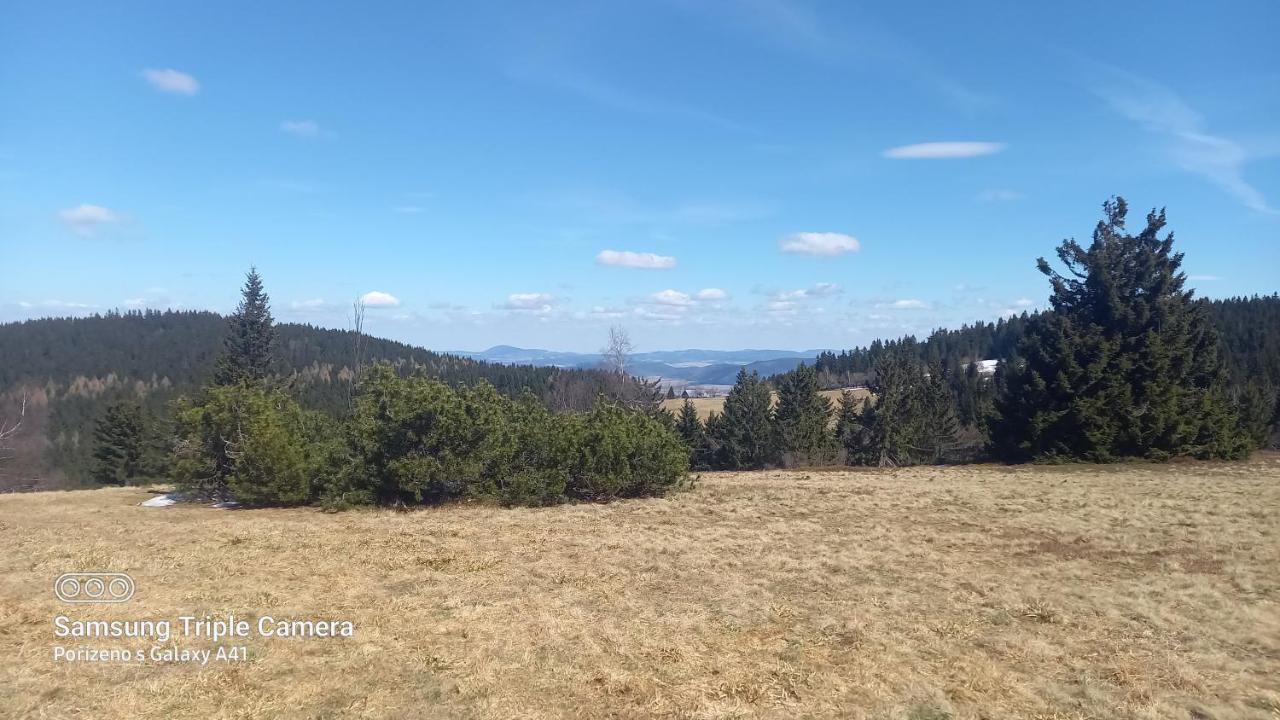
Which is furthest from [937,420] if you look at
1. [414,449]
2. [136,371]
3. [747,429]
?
[136,371]

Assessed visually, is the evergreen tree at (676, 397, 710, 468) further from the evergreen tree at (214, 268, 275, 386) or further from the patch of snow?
the patch of snow

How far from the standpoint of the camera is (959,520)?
14.2 meters

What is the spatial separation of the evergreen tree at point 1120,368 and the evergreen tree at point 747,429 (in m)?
21.8

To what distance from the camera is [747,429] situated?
52469 mm

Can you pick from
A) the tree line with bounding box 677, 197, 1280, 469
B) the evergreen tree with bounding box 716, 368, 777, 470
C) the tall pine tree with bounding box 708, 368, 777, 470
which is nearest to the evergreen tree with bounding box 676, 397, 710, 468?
the tall pine tree with bounding box 708, 368, 777, 470

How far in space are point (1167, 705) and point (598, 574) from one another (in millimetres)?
6283

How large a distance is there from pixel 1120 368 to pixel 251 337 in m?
43.2

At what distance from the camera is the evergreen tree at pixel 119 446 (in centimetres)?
4144

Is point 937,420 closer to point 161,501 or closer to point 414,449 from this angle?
point 414,449

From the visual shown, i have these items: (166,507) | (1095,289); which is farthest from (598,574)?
(1095,289)

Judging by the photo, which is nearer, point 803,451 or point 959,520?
point 959,520

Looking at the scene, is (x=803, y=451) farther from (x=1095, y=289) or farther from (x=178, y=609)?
(x=178, y=609)

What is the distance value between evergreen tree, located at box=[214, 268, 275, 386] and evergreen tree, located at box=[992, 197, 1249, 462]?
38.7 meters

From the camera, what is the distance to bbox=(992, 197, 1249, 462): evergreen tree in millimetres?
26500
